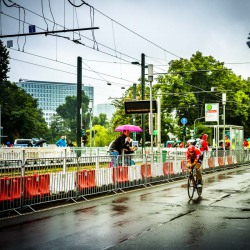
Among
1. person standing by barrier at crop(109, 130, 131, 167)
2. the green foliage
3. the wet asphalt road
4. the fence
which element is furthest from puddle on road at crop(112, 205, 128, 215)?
the green foliage

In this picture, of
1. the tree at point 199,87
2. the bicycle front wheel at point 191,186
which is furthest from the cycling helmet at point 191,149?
the tree at point 199,87

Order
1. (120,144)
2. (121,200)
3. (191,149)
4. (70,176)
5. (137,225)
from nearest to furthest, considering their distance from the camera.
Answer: (137,225), (70,176), (121,200), (191,149), (120,144)

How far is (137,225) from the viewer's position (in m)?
8.77

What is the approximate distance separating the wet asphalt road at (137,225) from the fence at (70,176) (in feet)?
1.81

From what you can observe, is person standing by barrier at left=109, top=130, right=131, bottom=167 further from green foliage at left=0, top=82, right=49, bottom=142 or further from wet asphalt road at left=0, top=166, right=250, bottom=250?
green foliage at left=0, top=82, right=49, bottom=142

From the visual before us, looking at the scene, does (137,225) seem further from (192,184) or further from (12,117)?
(12,117)

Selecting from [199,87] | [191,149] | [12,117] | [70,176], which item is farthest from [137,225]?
[12,117]

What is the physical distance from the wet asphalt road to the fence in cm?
55

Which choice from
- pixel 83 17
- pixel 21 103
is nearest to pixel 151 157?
pixel 83 17

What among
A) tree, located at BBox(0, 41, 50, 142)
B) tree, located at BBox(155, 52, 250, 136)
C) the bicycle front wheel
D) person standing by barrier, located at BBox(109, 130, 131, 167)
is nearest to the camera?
the bicycle front wheel

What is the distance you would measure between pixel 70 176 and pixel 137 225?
14.0 ft

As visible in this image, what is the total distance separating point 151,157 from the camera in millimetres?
18406

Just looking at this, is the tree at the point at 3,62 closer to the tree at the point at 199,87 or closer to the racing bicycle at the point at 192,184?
the tree at the point at 199,87

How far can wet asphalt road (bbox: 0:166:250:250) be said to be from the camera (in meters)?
7.15
